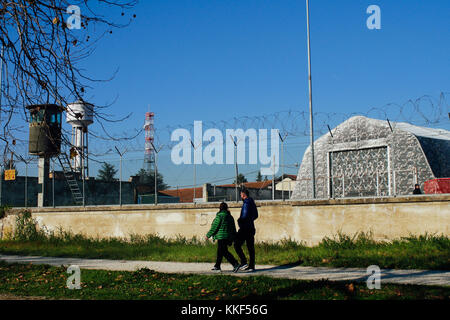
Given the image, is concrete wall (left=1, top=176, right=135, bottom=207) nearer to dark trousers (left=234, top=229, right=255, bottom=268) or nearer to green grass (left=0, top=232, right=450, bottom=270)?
green grass (left=0, top=232, right=450, bottom=270)

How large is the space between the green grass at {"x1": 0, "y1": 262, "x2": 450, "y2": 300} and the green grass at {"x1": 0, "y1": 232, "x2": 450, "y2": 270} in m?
3.19

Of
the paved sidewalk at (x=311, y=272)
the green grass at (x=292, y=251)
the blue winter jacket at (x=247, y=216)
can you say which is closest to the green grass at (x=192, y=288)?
the paved sidewalk at (x=311, y=272)

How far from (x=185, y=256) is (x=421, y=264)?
6244 mm

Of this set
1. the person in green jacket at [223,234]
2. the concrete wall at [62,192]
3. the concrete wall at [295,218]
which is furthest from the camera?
the concrete wall at [62,192]

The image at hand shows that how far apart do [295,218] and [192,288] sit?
23.3 ft

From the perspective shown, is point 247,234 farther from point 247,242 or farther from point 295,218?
point 295,218

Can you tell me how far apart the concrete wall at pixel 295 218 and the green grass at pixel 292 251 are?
29 cm

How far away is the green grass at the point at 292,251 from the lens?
11268mm

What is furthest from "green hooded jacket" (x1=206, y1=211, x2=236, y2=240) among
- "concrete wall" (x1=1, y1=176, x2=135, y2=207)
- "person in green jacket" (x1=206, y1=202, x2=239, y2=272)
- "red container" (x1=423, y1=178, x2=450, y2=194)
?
"concrete wall" (x1=1, y1=176, x2=135, y2=207)

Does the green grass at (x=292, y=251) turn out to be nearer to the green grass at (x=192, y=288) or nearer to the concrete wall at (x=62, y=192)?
the green grass at (x=192, y=288)

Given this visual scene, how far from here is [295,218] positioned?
1502 centimetres
